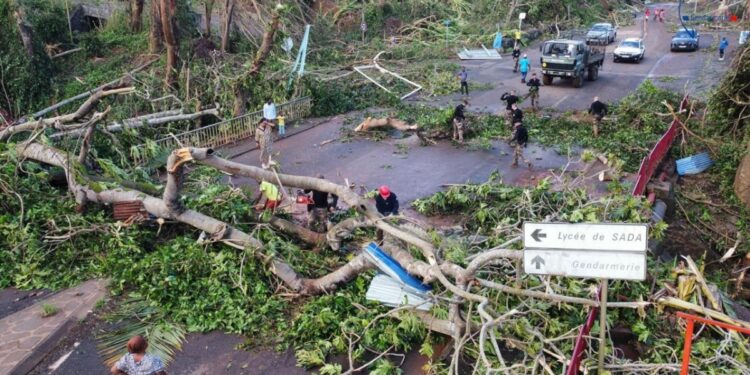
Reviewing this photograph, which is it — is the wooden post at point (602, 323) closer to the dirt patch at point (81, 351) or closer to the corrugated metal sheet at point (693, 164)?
the dirt patch at point (81, 351)

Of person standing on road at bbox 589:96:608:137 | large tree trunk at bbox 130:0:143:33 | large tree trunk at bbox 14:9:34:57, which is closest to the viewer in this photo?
person standing on road at bbox 589:96:608:137

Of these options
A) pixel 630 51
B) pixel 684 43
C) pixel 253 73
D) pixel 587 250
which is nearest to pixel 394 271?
pixel 587 250

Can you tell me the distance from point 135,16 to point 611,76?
2224 cm

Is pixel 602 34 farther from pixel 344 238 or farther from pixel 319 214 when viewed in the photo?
pixel 344 238

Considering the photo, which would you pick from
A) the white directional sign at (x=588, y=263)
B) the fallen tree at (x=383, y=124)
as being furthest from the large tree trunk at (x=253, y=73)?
the white directional sign at (x=588, y=263)

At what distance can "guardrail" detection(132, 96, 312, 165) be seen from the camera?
15734mm

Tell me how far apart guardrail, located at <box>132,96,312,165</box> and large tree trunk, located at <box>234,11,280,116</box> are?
729mm

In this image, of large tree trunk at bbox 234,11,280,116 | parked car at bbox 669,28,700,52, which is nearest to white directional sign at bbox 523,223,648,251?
large tree trunk at bbox 234,11,280,116

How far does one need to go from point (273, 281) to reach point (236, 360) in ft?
5.50

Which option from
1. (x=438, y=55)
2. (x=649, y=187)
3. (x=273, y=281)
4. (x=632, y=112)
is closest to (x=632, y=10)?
(x=438, y=55)

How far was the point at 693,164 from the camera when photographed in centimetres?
1501

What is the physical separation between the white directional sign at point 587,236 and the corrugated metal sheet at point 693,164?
10801 millimetres

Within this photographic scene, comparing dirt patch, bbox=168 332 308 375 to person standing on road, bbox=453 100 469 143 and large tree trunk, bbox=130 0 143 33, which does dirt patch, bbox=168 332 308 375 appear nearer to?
person standing on road, bbox=453 100 469 143

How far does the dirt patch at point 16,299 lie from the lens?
889 centimetres
